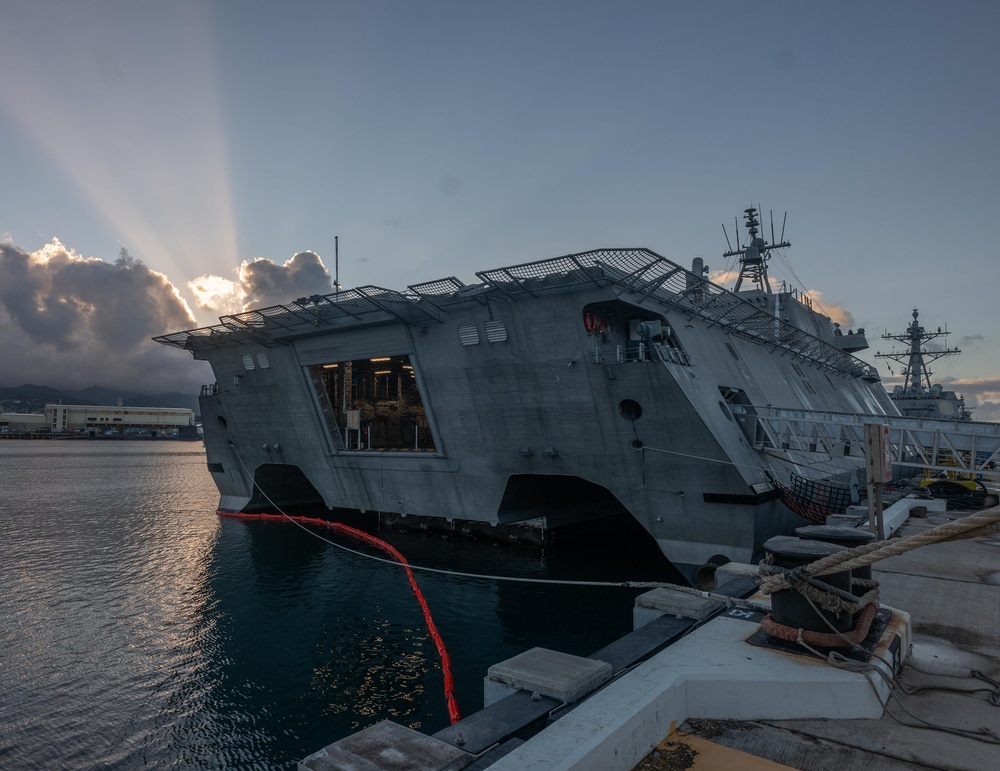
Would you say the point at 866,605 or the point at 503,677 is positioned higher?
the point at 866,605

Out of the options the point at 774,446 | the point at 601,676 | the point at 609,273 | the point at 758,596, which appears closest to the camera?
the point at 601,676

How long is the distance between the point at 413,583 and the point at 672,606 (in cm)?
1251

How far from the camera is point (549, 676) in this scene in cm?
540

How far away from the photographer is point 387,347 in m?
23.5

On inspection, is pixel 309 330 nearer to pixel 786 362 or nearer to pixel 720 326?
pixel 720 326

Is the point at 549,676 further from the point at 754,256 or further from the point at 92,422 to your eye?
the point at 92,422

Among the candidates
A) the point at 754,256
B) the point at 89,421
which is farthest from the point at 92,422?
the point at 754,256

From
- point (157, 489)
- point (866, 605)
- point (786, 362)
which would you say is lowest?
point (157, 489)

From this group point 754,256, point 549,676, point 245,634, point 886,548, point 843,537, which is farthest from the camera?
point 754,256

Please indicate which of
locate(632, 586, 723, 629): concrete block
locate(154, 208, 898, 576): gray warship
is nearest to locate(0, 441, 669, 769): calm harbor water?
locate(154, 208, 898, 576): gray warship

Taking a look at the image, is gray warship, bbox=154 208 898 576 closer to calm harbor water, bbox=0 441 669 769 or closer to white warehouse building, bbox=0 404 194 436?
calm harbor water, bbox=0 441 669 769

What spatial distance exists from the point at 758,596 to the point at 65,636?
1530 cm

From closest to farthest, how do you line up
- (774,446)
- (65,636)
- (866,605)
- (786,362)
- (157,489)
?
1. (866,605)
2. (65,636)
3. (774,446)
4. (786,362)
5. (157,489)

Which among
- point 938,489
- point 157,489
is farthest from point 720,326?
point 157,489
